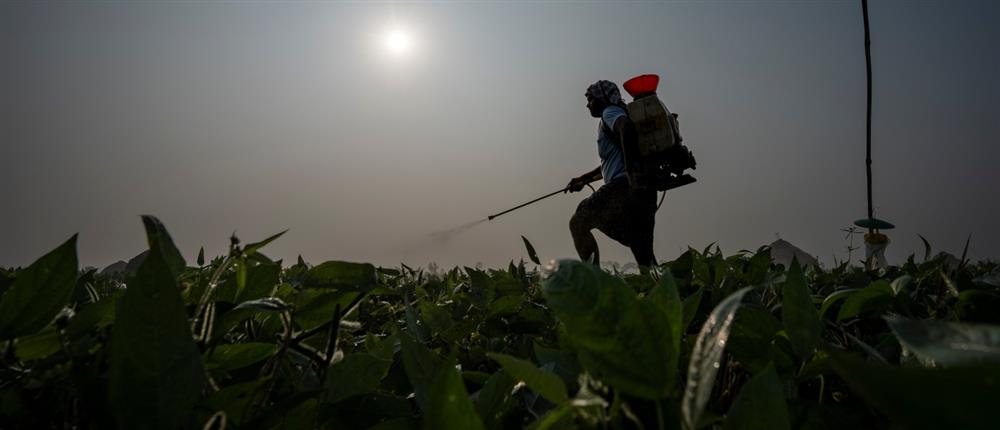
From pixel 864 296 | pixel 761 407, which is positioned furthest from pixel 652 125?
pixel 761 407

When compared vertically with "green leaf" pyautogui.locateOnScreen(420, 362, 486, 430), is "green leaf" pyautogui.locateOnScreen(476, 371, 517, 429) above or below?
below

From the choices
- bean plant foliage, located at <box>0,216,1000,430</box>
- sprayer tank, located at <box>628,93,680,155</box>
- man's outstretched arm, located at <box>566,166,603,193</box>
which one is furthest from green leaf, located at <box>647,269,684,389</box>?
man's outstretched arm, located at <box>566,166,603,193</box>

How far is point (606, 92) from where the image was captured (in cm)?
766

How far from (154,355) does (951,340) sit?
0.55 meters

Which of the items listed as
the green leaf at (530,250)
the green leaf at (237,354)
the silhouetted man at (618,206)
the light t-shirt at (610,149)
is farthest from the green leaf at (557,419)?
the light t-shirt at (610,149)

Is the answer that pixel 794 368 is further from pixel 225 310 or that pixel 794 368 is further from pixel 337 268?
pixel 225 310

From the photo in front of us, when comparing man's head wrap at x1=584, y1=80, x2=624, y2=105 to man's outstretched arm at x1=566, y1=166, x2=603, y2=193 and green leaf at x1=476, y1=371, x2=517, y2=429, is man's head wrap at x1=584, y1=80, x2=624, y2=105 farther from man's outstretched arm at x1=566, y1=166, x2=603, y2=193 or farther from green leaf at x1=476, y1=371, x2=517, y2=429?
green leaf at x1=476, y1=371, x2=517, y2=429

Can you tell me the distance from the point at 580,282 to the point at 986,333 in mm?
239

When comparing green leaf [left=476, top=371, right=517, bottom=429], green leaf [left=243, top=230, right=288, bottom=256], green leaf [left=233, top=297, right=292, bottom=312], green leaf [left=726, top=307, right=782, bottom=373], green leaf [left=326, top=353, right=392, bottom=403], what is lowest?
green leaf [left=726, top=307, right=782, bottom=373]

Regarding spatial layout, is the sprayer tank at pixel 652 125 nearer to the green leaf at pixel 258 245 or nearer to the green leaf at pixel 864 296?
the green leaf at pixel 864 296

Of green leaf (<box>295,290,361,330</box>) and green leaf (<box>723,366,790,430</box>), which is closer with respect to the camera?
green leaf (<box>723,366,790,430</box>)

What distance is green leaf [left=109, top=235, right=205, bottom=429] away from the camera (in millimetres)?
447

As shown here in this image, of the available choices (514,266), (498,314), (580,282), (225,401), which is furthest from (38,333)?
(514,266)

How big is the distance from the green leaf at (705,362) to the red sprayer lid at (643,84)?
25.2ft
